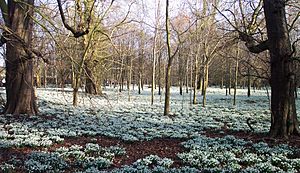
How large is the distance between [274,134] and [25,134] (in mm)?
8966

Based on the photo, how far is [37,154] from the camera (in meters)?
7.63

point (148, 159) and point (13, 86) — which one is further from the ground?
point (13, 86)

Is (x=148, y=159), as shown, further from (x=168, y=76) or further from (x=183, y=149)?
(x=168, y=76)

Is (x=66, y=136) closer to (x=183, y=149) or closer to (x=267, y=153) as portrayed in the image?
(x=183, y=149)

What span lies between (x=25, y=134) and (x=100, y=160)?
4467mm

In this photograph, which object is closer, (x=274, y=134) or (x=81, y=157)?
(x=81, y=157)

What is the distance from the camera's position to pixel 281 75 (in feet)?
32.4

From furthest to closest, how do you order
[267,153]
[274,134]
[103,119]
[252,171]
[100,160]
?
1. [103,119]
2. [274,134]
3. [267,153]
4. [100,160]
5. [252,171]

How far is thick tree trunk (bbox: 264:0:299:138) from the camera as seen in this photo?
9.79 metres

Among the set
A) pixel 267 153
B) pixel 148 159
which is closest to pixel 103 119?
pixel 148 159

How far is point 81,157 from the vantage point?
25.2 feet

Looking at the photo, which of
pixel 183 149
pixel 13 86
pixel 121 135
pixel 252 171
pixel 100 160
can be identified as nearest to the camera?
pixel 252 171

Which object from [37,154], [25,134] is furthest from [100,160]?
[25,134]

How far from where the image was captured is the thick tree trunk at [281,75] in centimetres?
979
